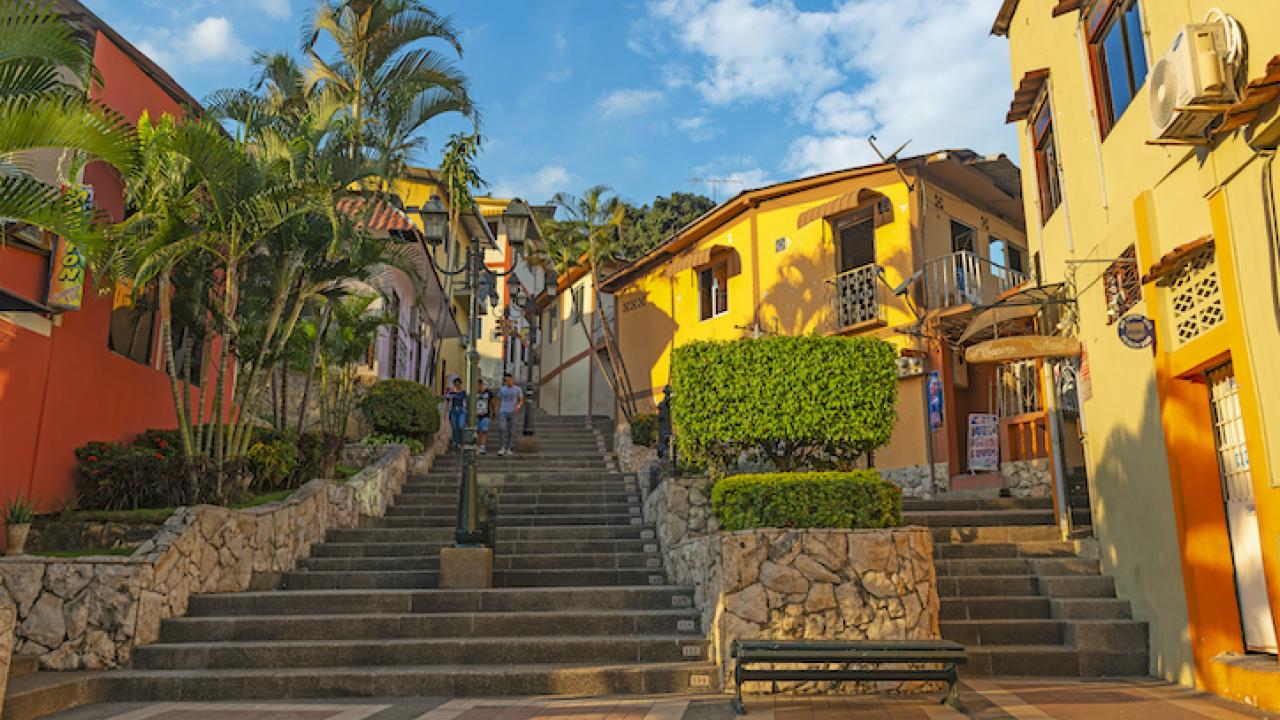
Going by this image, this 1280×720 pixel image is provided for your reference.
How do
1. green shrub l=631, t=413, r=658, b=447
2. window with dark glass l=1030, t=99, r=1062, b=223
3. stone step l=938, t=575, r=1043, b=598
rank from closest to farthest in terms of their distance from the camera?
stone step l=938, t=575, r=1043, b=598 → window with dark glass l=1030, t=99, r=1062, b=223 → green shrub l=631, t=413, r=658, b=447

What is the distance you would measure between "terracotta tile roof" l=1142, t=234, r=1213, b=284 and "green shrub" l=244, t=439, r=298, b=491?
10569mm

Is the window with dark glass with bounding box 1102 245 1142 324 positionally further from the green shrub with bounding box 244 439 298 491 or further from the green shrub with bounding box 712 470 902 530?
the green shrub with bounding box 244 439 298 491

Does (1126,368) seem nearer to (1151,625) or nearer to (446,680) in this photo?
(1151,625)

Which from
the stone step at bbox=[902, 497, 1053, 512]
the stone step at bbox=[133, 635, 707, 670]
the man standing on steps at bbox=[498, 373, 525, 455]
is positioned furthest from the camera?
the man standing on steps at bbox=[498, 373, 525, 455]

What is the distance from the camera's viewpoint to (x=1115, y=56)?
9.08 metres

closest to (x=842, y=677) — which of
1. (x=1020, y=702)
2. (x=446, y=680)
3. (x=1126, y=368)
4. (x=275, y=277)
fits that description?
(x=1020, y=702)

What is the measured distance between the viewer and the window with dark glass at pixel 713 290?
859 inches

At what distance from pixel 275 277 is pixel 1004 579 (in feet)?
31.5

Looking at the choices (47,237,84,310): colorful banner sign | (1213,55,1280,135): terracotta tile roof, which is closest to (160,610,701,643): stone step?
(47,237,84,310): colorful banner sign

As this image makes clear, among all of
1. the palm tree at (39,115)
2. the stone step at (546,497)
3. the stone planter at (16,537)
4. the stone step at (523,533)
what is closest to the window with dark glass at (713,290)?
the stone step at (546,497)

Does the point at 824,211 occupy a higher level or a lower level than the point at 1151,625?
higher

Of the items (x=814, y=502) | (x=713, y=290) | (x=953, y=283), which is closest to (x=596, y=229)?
(x=713, y=290)

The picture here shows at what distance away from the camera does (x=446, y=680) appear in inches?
298

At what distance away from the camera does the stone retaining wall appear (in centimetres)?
→ 1313
